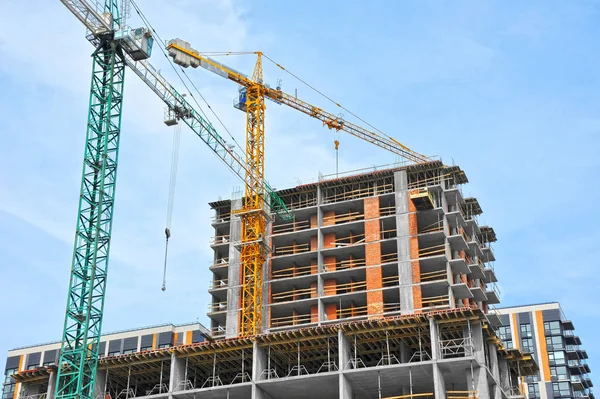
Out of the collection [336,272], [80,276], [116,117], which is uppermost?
[116,117]

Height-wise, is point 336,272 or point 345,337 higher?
point 336,272

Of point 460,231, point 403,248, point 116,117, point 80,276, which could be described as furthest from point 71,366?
point 460,231

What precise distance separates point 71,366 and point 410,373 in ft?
96.5

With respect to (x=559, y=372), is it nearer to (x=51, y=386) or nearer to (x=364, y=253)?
(x=364, y=253)

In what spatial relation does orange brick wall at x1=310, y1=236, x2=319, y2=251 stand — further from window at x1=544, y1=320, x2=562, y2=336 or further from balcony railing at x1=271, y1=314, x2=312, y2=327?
window at x1=544, y1=320, x2=562, y2=336

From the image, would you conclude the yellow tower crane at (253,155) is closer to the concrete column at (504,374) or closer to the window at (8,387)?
the concrete column at (504,374)

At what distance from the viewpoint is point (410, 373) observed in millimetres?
78312

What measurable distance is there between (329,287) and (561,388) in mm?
64047

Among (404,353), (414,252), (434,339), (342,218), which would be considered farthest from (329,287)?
(434,339)

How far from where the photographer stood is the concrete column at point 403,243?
91.4 metres

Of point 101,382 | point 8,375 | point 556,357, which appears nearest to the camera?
point 101,382

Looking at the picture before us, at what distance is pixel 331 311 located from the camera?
96188 millimetres

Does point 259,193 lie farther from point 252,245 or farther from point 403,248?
point 403,248

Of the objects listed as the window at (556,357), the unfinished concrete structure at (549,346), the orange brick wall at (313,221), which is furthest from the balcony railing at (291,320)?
the window at (556,357)
